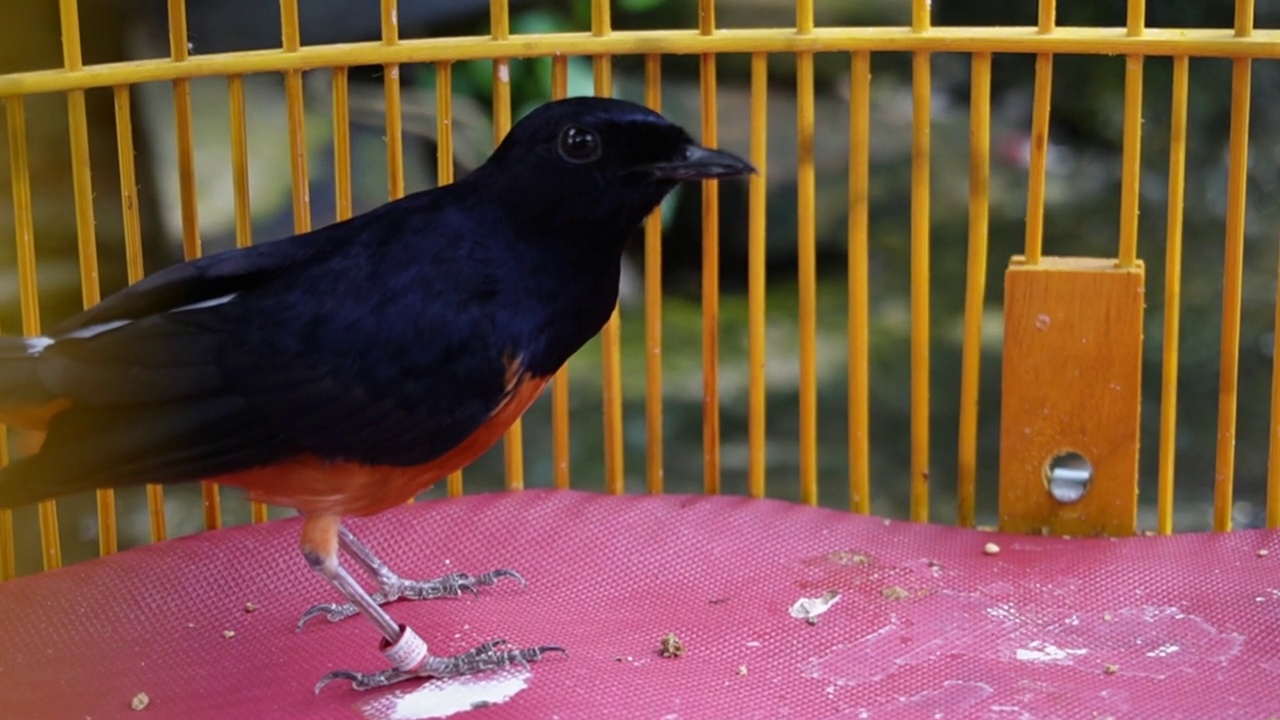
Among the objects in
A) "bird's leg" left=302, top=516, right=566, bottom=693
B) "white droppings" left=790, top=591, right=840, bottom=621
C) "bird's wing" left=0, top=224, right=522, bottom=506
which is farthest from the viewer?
"white droppings" left=790, top=591, right=840, bottom=621

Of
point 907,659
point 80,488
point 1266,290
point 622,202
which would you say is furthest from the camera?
point 1266,290

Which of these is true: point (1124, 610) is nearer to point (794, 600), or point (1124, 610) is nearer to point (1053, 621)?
point (1053, 621)

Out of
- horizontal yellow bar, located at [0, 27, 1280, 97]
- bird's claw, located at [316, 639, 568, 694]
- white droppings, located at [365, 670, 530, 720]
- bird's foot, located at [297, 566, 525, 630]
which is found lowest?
white droppings, located at [365, 670, 530, 720]

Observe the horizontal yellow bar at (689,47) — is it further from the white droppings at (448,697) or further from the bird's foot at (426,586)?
the white droppings at (448,697)

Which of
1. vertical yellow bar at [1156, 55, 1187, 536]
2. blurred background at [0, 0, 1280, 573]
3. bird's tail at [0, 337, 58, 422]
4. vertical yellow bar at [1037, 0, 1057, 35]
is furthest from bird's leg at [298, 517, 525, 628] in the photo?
blurred background at [0, 0, 1280, 573]

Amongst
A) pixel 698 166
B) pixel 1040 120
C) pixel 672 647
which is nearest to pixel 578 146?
pixel 698 166

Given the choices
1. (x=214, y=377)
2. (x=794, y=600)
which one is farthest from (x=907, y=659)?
(x=214, y=377)

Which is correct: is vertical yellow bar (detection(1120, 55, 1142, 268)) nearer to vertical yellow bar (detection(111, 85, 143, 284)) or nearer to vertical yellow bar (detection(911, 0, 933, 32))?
vertical yellow bar (detection(911, 0, 933, 32))

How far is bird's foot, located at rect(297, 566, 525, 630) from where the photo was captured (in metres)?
2.37

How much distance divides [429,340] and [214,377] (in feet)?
0.88

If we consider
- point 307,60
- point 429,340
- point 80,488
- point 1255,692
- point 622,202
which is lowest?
point 1255,692

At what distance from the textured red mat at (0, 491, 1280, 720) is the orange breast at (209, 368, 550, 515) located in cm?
26

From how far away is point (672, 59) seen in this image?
16.4 feet

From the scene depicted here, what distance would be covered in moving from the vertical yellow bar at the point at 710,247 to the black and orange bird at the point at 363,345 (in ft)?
1.26
